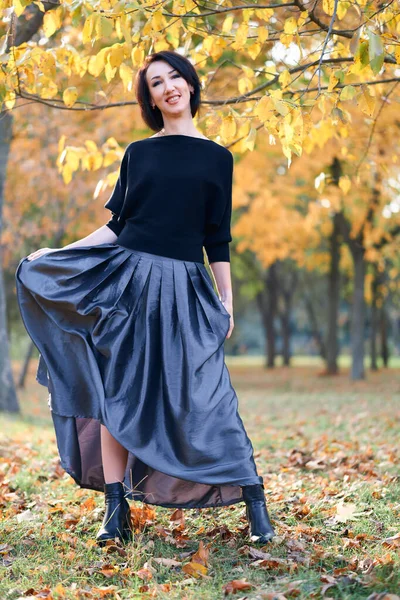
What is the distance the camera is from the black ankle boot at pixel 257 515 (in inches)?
118

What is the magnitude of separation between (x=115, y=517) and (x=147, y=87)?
2015mm

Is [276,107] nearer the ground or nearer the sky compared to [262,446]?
nearer the sky

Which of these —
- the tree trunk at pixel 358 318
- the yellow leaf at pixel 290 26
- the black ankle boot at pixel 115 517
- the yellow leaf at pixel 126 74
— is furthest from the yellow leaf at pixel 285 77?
the tree trunk at pixel 358 318

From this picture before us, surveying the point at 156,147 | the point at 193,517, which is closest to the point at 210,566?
the point at 193,517

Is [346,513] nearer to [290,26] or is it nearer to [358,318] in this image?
[290,26]

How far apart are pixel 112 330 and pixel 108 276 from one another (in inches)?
10.4

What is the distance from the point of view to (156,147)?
3203mm

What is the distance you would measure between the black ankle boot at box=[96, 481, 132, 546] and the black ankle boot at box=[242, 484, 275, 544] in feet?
1.84

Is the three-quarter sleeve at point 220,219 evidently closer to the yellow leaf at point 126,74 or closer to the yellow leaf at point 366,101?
the yellow leaf at point 366,101

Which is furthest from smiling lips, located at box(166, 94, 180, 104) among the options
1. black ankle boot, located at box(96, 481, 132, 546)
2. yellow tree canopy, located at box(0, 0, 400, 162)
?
black ankle boot, located at box(96, 481, 132, 546)

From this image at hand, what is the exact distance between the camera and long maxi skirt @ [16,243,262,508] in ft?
9.89

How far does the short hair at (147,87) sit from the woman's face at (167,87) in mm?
23

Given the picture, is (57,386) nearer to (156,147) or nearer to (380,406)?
(156,147)

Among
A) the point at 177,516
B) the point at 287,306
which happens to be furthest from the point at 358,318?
the point at 177,516
